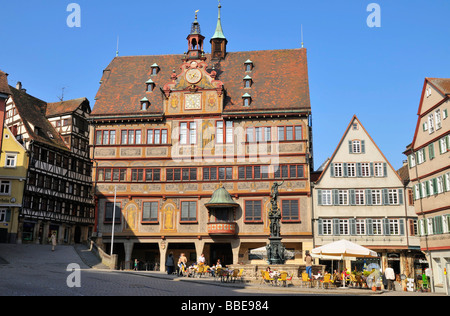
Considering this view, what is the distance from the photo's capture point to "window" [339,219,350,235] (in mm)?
42062

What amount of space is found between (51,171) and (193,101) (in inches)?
732

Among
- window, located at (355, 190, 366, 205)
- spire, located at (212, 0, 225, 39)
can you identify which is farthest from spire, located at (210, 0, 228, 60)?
window, located at (355, 190, 366, 205)

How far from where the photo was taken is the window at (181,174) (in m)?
43.4

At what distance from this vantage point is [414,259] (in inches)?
1656

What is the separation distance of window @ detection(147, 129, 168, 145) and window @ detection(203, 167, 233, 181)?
498 centimetres

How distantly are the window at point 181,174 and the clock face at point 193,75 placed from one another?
26.6 feet

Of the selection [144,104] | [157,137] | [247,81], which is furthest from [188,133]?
[247,81]

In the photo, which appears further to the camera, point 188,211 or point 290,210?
point 188,211

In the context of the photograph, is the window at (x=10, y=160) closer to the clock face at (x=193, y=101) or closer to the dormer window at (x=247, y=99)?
the clock face at (x=193, y=101)

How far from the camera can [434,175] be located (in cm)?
3669

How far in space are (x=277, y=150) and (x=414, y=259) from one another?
48.9 feet

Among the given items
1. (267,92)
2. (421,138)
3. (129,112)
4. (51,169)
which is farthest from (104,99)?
(421,138)

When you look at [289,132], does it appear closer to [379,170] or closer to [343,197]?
[343,197]
